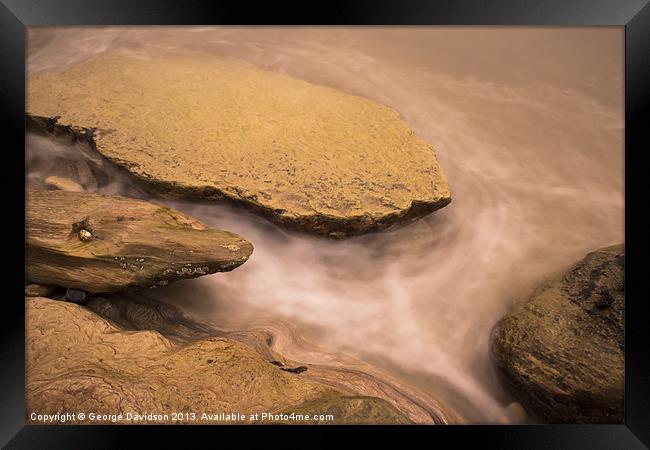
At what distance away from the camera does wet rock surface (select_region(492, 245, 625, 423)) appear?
6.07 feet

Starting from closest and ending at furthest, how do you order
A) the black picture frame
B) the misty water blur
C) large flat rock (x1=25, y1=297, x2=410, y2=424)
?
large flat rock (x1=25, y1=297, x2=410, y2=424)
the black picture frame
the misty water blur

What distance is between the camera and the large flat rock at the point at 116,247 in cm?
193

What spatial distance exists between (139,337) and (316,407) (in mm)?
935

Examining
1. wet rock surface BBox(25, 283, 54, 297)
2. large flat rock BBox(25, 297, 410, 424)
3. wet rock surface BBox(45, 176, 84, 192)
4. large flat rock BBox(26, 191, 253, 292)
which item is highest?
wet rock surface BBox(45, 176, 84, 192)

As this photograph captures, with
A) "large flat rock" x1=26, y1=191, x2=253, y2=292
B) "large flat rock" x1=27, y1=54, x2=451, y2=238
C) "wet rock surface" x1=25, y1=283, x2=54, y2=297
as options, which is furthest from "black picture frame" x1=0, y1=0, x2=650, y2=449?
"large flat rock" x1=27, y1=54, x2=451, y2=238

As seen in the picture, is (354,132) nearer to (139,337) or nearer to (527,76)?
(527,76)

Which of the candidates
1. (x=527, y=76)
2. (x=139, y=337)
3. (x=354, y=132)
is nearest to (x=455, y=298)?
(x=354, y=132)

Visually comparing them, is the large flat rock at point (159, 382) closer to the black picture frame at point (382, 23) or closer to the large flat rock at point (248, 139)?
the black picture frame at point (382, 23)

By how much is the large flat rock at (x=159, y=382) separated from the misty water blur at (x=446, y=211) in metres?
0.23

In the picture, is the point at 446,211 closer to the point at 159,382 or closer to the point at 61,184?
the point at 159,382

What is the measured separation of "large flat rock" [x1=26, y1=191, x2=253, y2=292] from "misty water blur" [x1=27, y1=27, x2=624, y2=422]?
0.59 ft

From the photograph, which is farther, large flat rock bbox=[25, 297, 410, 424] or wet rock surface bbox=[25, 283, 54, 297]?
wet rock surface bbox=[25, 283, 54, 297]

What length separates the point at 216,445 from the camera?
1.89 metres

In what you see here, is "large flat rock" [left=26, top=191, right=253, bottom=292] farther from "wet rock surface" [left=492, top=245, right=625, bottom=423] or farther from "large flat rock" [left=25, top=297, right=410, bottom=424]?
"wet rock surface" [left=492, top=245, right=625, bottom=423]
